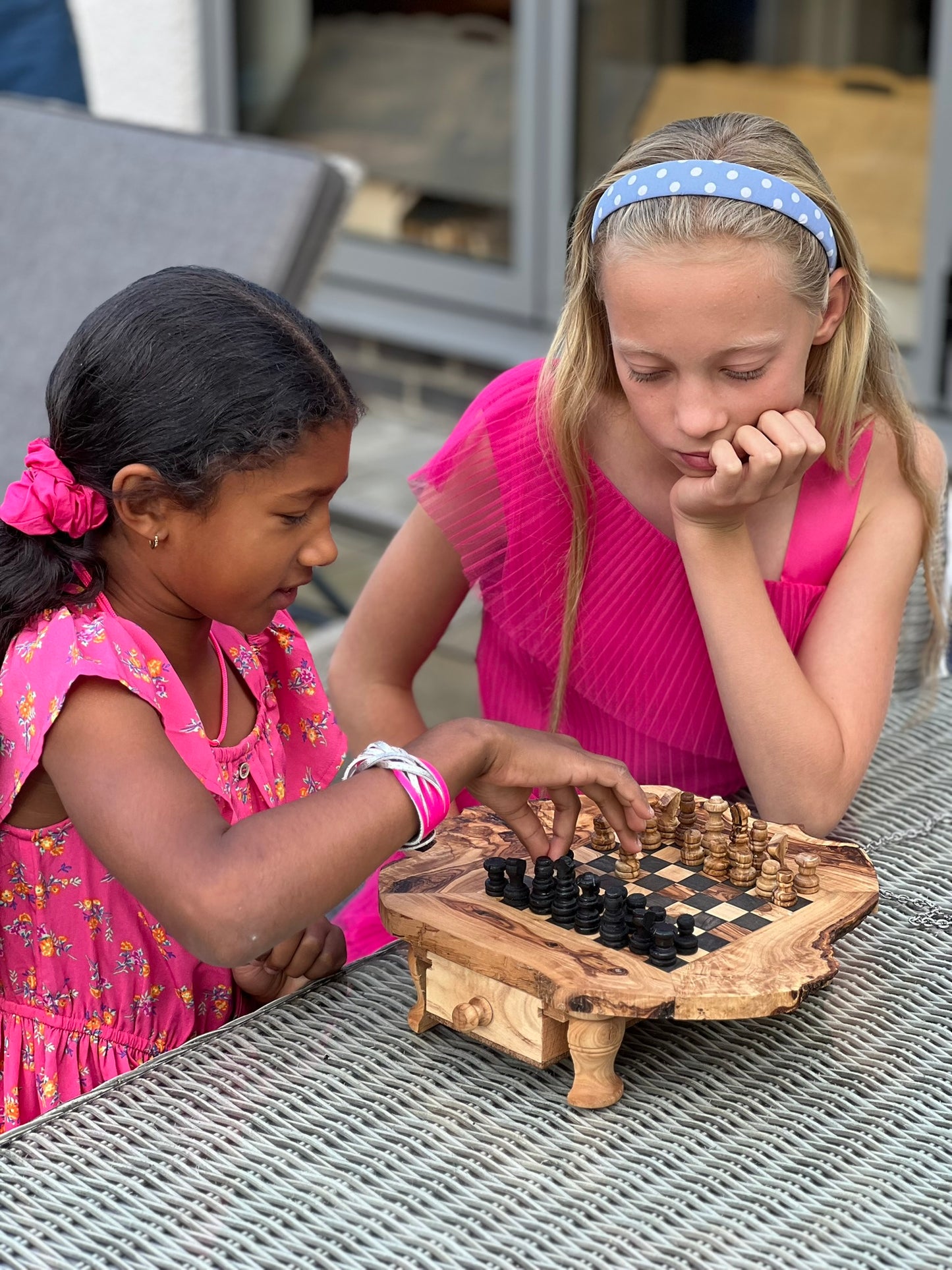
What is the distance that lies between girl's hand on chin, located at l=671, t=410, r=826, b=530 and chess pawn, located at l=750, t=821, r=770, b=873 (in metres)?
0.35

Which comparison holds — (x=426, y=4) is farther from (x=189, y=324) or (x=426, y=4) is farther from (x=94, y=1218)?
(x=94, y=1218)

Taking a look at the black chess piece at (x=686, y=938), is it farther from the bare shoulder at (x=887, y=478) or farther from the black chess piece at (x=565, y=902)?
the bare shoulder at (x=887, y=478)

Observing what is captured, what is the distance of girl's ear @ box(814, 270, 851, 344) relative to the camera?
1688 millimetres

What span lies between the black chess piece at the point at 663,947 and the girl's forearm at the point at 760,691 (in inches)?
17.0

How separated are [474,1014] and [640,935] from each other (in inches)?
6.5

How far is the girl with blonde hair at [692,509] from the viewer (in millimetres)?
1561

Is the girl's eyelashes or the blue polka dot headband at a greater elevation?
the blue polka dot headband

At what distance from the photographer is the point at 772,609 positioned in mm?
1718

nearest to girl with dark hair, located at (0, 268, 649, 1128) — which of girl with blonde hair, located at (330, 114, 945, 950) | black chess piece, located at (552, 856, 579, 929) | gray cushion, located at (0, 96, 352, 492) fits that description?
black chess piece, located at (552, 856, 579, 929)

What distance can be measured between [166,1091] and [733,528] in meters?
0.85

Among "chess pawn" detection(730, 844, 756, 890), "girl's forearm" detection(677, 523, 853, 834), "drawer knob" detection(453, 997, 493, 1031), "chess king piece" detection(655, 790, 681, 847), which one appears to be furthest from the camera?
"girl's forearm" detection(677, 523, 853, 834)

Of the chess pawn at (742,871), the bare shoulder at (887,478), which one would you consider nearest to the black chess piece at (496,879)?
the chess pawn at (742,871)

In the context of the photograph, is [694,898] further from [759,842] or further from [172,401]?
[172,401]

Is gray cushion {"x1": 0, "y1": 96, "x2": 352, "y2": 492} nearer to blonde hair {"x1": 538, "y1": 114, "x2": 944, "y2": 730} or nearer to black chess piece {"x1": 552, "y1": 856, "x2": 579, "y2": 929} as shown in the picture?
blonde hair {"x1": 538, "y1": 114, "x2": 944, "y2": 730}
